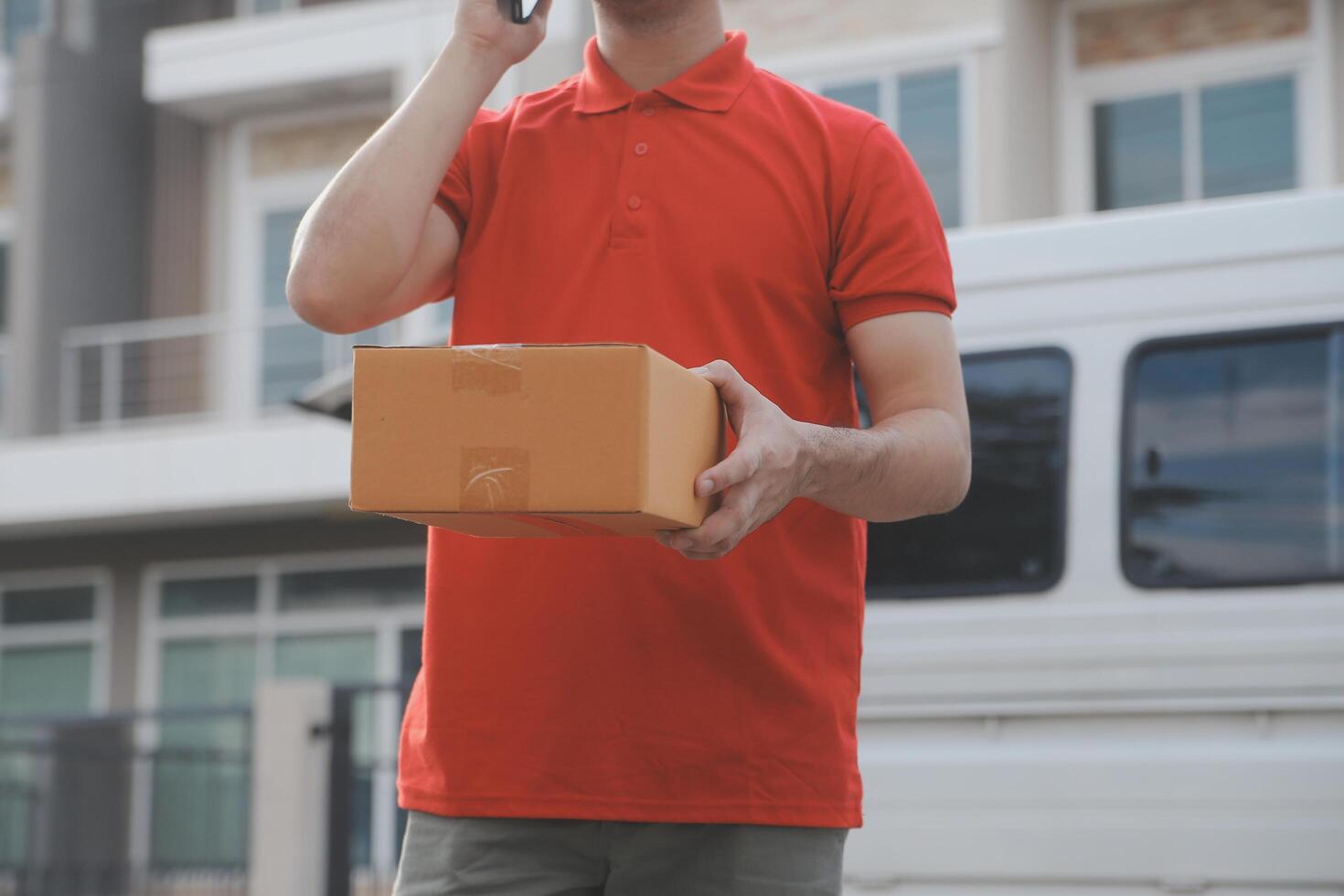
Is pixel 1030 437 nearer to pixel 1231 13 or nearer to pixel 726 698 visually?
pixel 726 698

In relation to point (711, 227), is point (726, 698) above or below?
below

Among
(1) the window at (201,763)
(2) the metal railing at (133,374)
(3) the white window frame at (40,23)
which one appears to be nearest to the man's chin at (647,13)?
(1) the window at (201,763)

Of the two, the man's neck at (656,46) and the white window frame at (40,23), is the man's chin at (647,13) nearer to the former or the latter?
the man's neck at (656,46)

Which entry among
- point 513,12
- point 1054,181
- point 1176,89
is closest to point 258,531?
point 1054,181

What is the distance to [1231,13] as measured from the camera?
11.7m

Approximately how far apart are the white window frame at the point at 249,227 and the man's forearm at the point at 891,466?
1356cm

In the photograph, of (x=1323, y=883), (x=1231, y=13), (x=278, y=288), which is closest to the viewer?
(x=1323, y=883)

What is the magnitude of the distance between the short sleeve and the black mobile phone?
41 cm

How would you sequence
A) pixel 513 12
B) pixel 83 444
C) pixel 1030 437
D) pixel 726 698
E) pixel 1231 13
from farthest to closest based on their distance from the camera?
pixel 83 444, pixel 1231 13, pixel 1030 437, pixel 513 12, pixel 726 698

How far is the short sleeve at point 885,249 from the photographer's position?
6.43 feet

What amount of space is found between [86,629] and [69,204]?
3.62 metres

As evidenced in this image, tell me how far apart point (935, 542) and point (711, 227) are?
2667mm

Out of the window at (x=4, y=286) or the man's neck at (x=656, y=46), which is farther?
the window at (x=4, y=286)

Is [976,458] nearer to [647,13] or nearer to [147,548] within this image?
[647,13]
